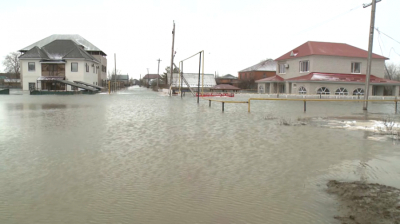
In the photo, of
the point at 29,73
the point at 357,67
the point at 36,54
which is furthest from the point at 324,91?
the point at 29,73

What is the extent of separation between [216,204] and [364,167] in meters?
3.85

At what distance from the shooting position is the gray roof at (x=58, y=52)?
57344 millimetres

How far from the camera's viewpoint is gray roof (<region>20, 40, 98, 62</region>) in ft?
188

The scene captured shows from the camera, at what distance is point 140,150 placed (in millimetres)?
8938

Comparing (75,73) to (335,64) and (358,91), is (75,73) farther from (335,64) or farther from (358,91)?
(358,91)

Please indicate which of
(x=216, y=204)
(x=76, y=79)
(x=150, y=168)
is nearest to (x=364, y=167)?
(x=216, y=204)

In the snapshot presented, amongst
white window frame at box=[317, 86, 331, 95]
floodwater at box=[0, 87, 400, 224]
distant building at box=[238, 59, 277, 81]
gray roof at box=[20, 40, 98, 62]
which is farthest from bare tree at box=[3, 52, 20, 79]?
floodwater at box=[0, 87, 400, 224]

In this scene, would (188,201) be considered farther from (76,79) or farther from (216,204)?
(76,79)

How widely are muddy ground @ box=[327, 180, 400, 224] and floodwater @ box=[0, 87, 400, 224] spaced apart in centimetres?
19

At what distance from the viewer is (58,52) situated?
59.3 m

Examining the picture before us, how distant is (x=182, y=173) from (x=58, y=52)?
5856 cm

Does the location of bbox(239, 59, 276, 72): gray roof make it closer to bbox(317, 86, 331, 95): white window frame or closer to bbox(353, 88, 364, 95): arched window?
bbox(353, 88, 364, 95): arched window

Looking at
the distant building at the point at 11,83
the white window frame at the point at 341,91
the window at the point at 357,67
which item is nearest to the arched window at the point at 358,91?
the white window frame at the point at 341,91

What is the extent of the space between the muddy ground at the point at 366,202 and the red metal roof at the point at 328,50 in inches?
1771
